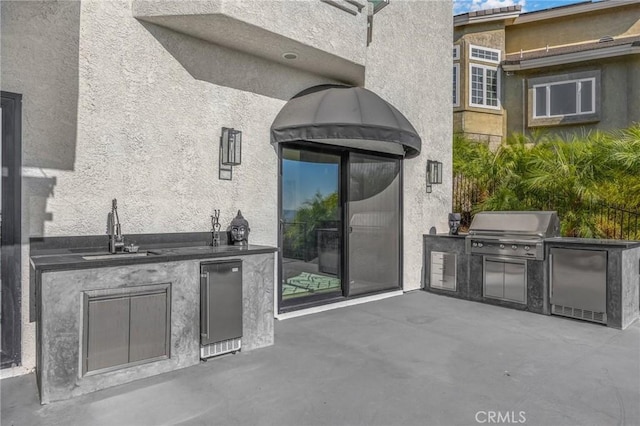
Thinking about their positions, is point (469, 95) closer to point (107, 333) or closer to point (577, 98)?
point (577, 98)

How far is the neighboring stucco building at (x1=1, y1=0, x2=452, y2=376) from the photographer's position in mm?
5812

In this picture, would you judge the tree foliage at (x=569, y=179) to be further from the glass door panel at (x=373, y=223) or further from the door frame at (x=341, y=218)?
the door frame at (x=341, y=218)

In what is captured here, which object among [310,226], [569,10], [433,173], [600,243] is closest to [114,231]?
[310,226]

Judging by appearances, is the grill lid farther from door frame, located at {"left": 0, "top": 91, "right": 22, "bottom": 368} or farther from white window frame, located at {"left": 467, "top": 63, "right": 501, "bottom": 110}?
white window frame, located at {"left": 467, "top": 63, "right": 501, "bottom": 110}

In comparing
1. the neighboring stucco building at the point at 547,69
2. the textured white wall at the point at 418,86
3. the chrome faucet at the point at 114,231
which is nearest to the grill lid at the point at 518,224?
the textured white wall at the point at 418,86

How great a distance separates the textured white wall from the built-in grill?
181cm

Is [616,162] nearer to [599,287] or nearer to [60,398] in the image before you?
[599,287]

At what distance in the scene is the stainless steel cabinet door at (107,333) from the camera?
509cm

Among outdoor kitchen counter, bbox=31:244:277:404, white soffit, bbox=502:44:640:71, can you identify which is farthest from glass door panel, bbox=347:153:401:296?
white soffit, bbox=502:44:640:71

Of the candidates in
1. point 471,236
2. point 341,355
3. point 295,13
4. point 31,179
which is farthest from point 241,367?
point 471,236

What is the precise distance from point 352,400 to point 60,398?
3689 mm

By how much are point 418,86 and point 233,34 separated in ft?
21.4

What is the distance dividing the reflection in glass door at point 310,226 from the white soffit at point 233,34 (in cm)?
203

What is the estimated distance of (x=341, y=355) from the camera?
6.43 m
